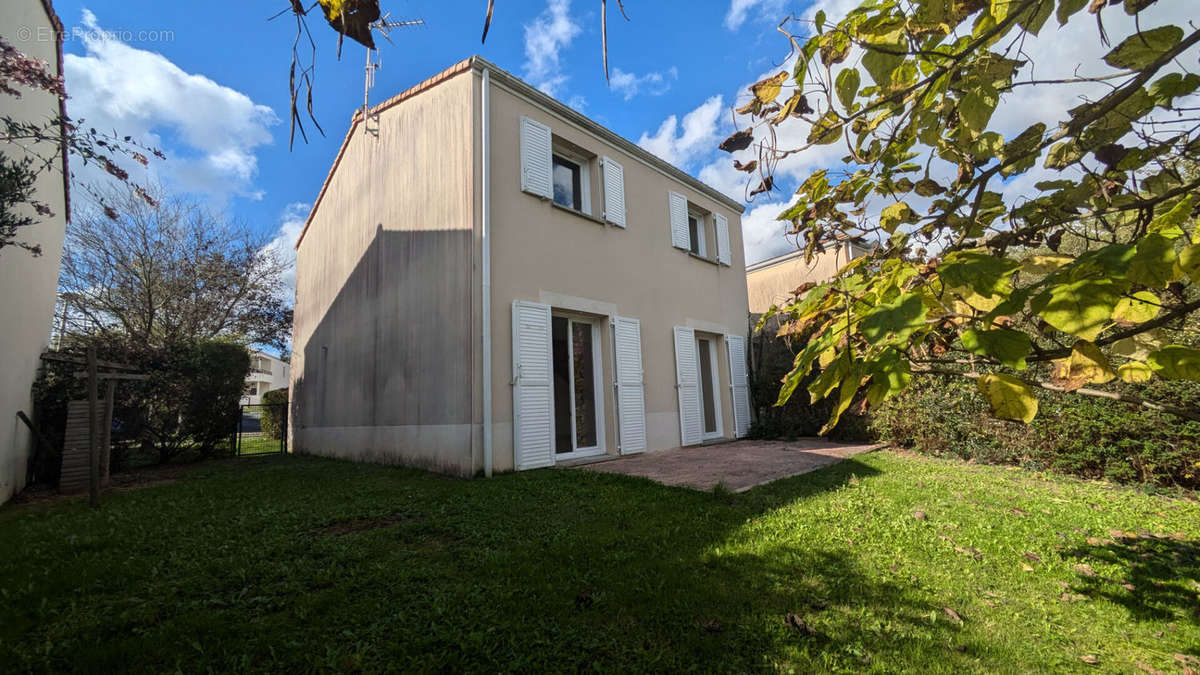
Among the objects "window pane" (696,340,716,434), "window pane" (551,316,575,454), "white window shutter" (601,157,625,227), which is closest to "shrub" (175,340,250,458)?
"window pane" (551,316,575,454)

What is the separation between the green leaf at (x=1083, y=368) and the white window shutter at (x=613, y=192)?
23.5 feet

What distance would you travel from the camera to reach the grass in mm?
2068

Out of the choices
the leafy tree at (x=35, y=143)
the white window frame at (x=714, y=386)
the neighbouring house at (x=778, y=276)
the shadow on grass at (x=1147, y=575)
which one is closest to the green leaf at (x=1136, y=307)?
the shadow on grass at (x=1147, y=575)

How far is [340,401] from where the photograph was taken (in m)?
9.21

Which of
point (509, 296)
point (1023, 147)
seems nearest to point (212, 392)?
point (509, 296)

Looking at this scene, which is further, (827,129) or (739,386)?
(739,386)

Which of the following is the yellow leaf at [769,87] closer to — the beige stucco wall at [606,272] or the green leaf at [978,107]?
the green leaf at [978,107]

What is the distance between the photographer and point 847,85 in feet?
4.59

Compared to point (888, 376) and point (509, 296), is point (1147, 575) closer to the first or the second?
point (888, 376)

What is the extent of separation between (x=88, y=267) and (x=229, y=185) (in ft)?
13.6

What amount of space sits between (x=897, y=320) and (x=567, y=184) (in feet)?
24.6

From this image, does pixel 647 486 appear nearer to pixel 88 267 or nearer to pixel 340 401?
pixel 340 401

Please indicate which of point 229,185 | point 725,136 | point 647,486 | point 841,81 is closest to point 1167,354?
point 841,81

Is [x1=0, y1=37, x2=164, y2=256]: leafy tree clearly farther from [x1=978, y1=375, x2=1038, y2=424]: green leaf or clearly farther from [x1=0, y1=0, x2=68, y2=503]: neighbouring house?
[x1=978, y1=375, x2=1038, y2=424]: green leaf
